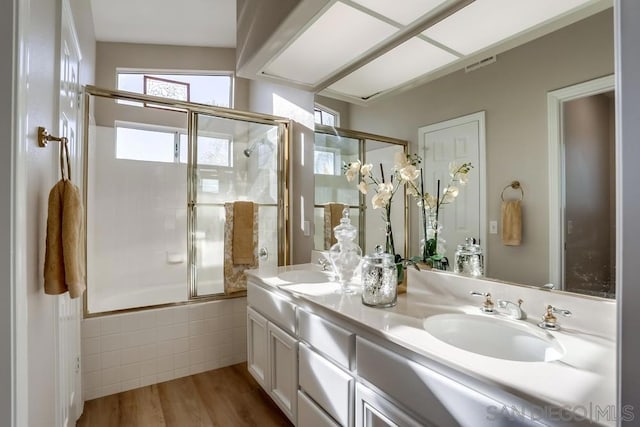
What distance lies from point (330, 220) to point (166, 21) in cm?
279

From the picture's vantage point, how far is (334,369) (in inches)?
50.4

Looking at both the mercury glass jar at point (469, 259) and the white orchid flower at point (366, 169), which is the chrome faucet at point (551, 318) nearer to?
the mercury glass jar at point (469, 259)

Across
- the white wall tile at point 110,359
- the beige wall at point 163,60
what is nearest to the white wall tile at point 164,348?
the white wall tile at point 110,359

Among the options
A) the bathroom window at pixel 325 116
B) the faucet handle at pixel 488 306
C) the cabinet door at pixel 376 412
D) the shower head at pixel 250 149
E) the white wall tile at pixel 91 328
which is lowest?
the white wall tile at pixel 91 328

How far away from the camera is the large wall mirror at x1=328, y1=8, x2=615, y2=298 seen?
39.6 inches

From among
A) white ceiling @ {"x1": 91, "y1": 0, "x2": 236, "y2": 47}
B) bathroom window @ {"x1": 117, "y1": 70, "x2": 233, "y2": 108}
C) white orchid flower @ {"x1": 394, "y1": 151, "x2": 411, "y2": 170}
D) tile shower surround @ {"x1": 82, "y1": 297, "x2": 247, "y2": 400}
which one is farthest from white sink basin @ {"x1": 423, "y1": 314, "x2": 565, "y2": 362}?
bathroom window @ {"x1": 117, "y1": 70, "x2": 233, "y2": 108}

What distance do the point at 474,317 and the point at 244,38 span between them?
2161 mm

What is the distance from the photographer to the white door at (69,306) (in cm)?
141

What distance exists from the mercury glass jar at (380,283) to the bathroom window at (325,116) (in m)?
1.26

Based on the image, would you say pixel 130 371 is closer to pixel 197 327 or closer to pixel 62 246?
pixel 197 327

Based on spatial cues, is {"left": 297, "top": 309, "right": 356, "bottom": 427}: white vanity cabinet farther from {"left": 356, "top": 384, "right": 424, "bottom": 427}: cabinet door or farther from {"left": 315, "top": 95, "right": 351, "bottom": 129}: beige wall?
{"left": 315, "top": 95, "right": 351, "bottom": 129}: beige wall

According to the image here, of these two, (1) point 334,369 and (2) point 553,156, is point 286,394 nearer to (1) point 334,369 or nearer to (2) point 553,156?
(1) point 334,369

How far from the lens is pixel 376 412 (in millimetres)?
1069

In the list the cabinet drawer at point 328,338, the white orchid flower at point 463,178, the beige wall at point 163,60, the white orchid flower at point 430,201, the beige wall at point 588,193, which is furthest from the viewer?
the beige wall at point 163,60
